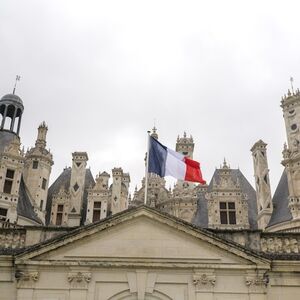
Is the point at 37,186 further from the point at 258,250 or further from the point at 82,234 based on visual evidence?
the point at 258,250

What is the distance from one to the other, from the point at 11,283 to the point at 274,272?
9.68m

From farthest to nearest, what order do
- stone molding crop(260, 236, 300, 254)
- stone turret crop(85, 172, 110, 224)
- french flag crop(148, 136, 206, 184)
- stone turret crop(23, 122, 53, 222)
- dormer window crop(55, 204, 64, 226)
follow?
1. dormer window crop(55, 204, 64, 226)
2. stone turret crop(85, 172, 110, 224)
3. stone turret crop(23, 122, 53, 222)
4. french flag crop(148, 136, 206, 184)
5. stone molding crop(260, 236, 300, 254)

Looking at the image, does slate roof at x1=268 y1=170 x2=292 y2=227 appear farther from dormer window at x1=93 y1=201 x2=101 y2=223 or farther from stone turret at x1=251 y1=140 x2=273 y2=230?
dormer window at x1=93 y1=201 x2=101 y2=223

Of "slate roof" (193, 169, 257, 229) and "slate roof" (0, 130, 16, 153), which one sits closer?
"slate roof" (193, 169, 257, 229)

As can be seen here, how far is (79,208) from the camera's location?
36.7 meters

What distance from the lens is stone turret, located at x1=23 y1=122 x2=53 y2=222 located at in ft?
115

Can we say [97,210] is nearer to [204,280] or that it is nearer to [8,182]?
[8,182]

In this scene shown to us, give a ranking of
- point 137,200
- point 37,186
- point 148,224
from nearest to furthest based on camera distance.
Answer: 1. point 148,224
2. point 37,186
3. point 137,200

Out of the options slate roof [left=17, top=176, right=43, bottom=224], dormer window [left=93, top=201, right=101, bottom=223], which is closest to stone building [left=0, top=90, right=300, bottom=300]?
slate roof [left=17, top=176, right=43, bottom=224]

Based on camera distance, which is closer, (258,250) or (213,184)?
(258,250)

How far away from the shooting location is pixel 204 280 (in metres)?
14.8

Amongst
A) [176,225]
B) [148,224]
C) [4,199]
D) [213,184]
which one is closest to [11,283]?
[148,224]

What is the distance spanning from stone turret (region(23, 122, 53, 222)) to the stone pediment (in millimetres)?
19748

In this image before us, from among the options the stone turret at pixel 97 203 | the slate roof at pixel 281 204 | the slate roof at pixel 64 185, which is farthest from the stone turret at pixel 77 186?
the slate roof at pixel 281 204
